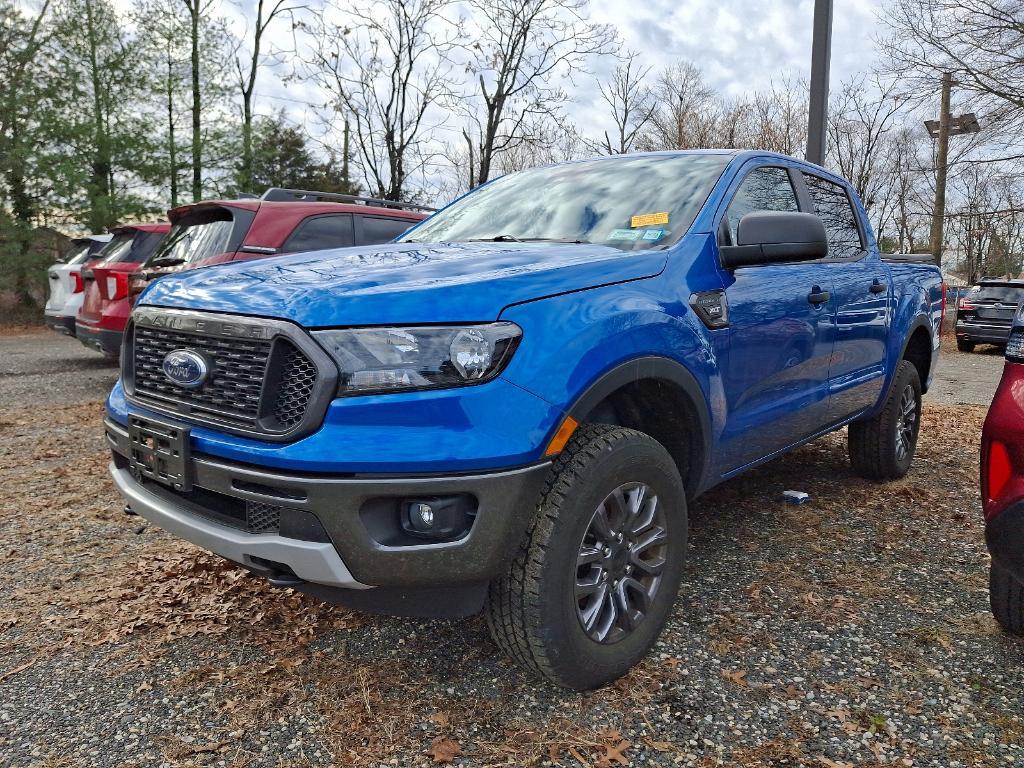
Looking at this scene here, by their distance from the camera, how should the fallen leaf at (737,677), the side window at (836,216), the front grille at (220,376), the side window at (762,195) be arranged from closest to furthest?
the front grille at (220,376) < the fallen leaf at (737,677) < the side window at (762,195) < the side window at (836,216)

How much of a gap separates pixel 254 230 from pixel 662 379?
4.75 m

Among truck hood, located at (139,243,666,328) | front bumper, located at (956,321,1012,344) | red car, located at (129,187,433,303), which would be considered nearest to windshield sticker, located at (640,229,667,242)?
truck hood, located at (139,243,666,328)

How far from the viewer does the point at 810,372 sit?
3.37m

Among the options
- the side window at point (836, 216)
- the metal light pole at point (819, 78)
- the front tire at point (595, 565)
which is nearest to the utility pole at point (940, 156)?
the metal light pole at point (819, 78)

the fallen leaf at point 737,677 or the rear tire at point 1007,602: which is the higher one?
the rear tire at point 1007,602

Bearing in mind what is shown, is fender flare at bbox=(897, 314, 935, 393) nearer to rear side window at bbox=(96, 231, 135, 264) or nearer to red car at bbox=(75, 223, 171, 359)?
red car at bbox=(75, 223, 171, 359)

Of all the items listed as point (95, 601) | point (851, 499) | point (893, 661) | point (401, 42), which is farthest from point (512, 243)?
point (401, 42)

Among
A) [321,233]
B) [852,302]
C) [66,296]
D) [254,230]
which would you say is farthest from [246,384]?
[66,296]

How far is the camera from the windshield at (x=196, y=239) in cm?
612

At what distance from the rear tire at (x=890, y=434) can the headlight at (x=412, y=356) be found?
3386 mm

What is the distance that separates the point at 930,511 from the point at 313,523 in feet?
12.0

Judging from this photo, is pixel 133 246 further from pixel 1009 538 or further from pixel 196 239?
pixel 1009 538

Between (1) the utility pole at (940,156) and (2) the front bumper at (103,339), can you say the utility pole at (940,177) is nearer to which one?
(1) the utility pole at (940,156)

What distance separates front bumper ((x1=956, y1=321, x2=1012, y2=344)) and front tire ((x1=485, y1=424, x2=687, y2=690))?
15240 mm
